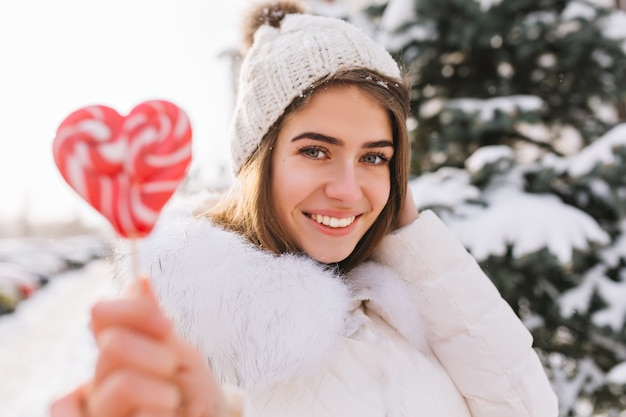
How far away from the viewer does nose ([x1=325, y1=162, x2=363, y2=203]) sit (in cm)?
127

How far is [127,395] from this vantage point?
0.54m

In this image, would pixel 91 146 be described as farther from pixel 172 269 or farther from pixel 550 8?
pixel 550 8

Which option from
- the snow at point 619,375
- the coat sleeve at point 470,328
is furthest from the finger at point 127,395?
the snow at point 619,375

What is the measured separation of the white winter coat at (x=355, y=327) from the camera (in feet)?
3.51

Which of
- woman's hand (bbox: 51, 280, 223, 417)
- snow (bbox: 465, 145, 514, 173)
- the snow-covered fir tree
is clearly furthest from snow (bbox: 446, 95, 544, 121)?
woman's hand (bbox: 51, 280, 223, 417)

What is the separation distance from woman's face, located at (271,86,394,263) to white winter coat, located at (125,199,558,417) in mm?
122

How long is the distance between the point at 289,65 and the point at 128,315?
951mm

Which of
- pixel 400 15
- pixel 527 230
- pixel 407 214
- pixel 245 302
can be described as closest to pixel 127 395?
pixel 245 302

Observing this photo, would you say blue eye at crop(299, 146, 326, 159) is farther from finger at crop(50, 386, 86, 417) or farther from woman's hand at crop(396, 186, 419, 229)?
finger at crop(50, 386, 86, 417)

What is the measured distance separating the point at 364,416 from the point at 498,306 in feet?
2.02

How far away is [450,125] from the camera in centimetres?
283

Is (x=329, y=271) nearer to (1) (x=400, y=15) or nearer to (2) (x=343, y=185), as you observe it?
(2) (x=343, y=185)

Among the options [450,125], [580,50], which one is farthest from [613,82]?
[450,125]

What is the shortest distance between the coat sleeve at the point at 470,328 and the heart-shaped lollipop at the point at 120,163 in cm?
101
